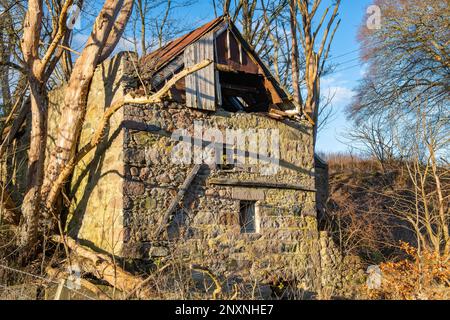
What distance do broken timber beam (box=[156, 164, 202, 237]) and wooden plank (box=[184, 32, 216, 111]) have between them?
1215 millimetres

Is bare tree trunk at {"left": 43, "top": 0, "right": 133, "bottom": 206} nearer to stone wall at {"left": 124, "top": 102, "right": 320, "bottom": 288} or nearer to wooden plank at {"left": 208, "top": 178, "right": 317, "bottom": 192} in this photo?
stone wall at {"left": 124, "top": 102, "right": 320, "bottom": 288}

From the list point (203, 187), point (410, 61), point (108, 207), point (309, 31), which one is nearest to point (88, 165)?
point (108, 207)

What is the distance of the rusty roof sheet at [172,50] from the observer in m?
9.20

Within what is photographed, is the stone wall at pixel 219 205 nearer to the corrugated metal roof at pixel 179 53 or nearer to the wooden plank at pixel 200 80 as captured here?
the wooden plank at pixel 200 80

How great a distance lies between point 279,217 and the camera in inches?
399

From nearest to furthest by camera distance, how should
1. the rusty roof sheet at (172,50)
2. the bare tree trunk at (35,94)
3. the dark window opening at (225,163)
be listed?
1. the bare tree trunk at (35,94)
2. the rusty roof sheet at (172,50)
3. the dark window opening at (225,163)

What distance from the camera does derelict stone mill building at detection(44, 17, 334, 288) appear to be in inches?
338

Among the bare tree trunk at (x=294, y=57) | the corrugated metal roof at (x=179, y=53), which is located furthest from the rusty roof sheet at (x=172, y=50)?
the bare tree trunk at (x=294, y=57)

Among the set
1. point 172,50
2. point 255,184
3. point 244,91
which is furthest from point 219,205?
point 172,50

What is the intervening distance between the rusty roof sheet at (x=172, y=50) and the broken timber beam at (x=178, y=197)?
2001 mm

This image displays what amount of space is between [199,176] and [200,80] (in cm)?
185

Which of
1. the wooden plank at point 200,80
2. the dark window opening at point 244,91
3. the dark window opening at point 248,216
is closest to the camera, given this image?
the wooden plank at point 200,80

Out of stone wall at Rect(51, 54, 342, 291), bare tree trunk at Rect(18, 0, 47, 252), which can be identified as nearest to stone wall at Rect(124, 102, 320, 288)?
stone wall at Rect(51, 54, 342, 291)
